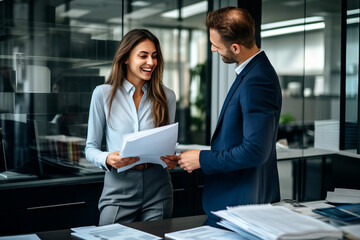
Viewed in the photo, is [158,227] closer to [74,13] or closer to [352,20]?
[74,13]

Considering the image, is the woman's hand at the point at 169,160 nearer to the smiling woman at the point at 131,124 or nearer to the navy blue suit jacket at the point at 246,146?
the smiling woman at the point at 131,124

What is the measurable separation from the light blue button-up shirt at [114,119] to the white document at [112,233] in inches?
→ 16.9

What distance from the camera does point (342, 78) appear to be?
392cm

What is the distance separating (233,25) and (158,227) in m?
0.88

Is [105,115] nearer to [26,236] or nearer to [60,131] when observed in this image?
[26,236]

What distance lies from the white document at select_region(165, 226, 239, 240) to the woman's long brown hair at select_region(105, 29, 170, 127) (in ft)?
2.30

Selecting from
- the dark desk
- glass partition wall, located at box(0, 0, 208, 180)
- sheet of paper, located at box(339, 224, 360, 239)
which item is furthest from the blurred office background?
sheet of paper, located at box(339, 224, 360, 239)

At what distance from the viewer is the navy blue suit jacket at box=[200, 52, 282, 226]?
1.52 m

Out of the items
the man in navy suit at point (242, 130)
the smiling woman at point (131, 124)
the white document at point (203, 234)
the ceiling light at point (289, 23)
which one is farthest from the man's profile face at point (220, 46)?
the ceiling light at point (289, 23)

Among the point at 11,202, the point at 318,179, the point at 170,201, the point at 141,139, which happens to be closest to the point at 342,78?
the point at 318,179

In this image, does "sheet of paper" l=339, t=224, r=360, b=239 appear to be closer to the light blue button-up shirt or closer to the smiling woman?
the smiling woman

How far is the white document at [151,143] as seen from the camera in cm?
168

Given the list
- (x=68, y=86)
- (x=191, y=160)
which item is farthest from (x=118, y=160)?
(x=68, y=86)

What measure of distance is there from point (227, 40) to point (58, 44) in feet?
5.59
